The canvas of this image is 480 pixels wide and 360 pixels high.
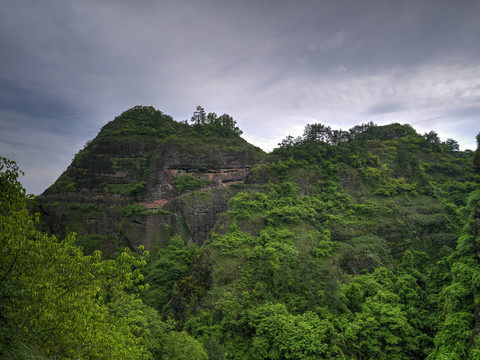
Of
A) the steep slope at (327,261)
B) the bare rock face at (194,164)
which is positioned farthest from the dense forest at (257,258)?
the bare rock face at (194,164)

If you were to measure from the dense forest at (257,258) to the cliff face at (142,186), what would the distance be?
0.90 feet

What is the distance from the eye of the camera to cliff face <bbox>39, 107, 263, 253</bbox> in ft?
113

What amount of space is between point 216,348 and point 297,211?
18.2 m

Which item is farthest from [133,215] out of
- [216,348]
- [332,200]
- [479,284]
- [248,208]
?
[479,284]

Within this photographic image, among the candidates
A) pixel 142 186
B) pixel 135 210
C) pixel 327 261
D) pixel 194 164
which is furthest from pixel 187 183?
pixel 327 261

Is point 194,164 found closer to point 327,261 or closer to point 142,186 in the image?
point 142,186

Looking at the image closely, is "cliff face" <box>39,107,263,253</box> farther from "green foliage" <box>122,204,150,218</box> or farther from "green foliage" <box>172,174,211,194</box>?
"green foliage" <box>172,174,211,194</box>

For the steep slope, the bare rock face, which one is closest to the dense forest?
the steep slope

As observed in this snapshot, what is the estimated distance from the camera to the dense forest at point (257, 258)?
699 cm

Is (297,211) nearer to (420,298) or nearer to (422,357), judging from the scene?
(420,298)

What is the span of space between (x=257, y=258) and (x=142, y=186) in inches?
881

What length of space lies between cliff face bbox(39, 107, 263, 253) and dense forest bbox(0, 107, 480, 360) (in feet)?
0.90

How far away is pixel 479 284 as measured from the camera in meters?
15.7

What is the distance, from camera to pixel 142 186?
37.5 m
